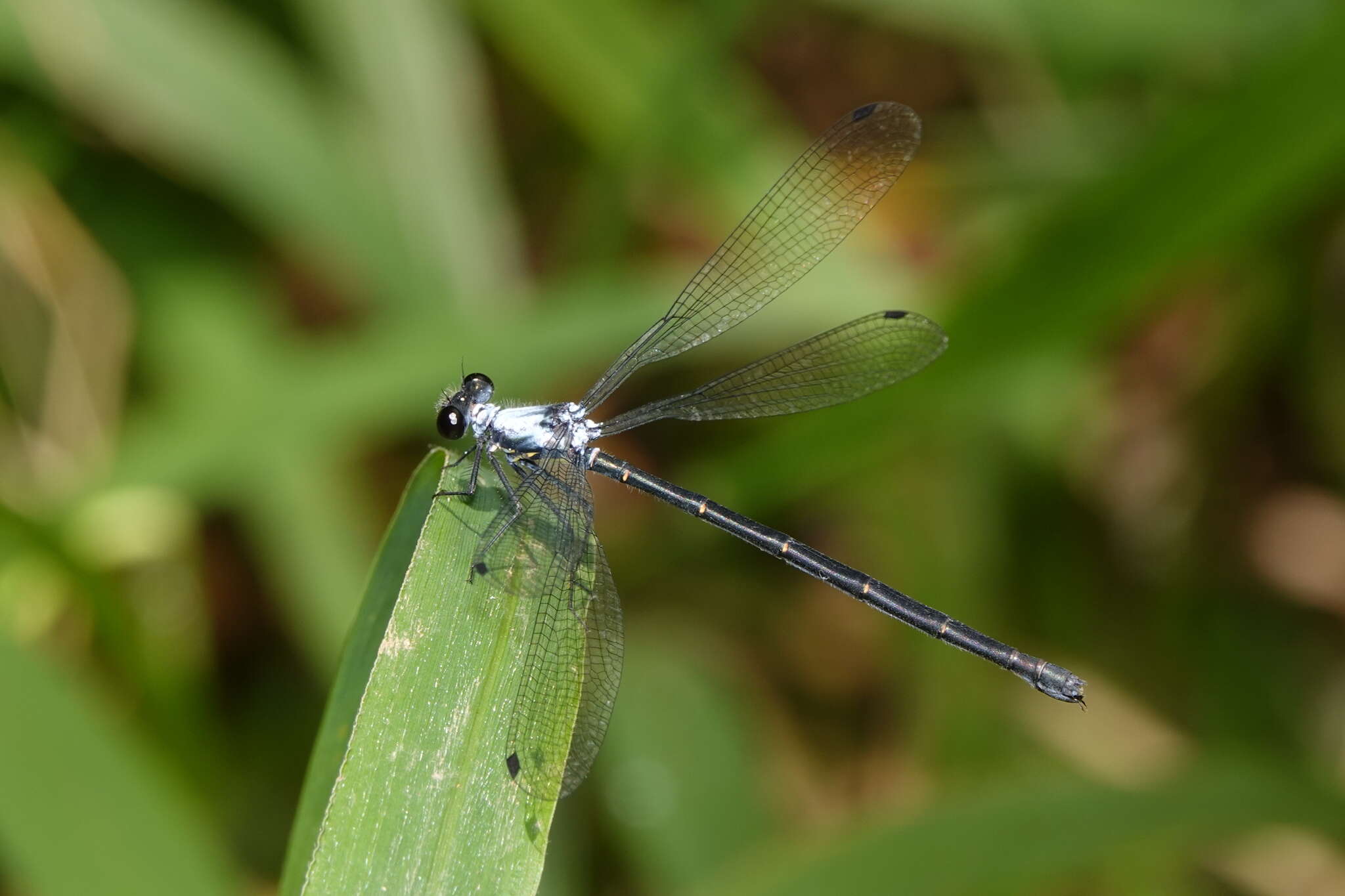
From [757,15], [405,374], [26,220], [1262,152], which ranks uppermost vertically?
[757,15]

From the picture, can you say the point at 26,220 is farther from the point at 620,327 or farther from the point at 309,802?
the point at 309,802

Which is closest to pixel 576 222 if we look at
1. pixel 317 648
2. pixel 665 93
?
pixel 665 93

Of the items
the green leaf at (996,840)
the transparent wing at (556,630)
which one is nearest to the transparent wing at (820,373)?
the transparent wing at (556,630)

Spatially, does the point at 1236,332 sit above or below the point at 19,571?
above

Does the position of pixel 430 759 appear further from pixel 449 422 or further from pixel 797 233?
pixel 797 233

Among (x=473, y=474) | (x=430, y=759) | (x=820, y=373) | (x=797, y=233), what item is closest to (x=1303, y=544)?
(x=820, y=373)

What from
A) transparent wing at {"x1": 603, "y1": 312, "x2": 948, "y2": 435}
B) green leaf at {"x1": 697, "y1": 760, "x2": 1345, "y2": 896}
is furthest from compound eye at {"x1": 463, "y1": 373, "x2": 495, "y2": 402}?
green leaf at {"x1": 697, "y1": 760, "x2": 1345, "y2": 896}

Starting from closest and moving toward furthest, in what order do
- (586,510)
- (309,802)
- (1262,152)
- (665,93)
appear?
(309,802) < (586,510) < (1262,152) < (665,93)
